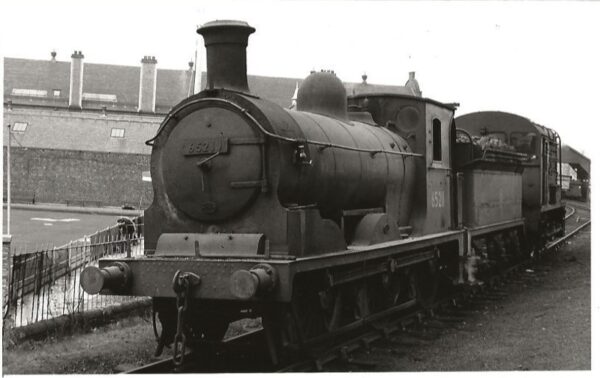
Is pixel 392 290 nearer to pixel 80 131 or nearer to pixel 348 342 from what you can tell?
pixel 348 342

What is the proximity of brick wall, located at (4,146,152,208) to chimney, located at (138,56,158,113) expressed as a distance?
10.8 metres

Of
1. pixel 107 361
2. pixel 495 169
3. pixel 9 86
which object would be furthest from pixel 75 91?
pixel 107 361

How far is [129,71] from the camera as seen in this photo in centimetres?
5497

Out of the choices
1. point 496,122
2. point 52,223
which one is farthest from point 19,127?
point 496,122

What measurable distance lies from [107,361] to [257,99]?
3358 millimetres

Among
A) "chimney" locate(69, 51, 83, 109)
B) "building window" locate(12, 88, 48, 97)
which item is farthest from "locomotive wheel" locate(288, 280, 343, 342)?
"building window" locate(12, 88, 48, 97)

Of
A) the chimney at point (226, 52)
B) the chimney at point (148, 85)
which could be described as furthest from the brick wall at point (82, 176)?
the chimney at point (226, 52)

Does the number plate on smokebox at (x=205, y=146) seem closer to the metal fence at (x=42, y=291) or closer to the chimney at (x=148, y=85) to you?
the metal fence at (x=42, y=291)

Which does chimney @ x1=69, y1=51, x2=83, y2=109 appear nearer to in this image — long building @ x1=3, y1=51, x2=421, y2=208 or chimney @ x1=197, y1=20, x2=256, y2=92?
long building @ x1=3, y1=51, x2=421, y2=208

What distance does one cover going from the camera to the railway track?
287 inches

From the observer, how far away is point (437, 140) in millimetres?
10773

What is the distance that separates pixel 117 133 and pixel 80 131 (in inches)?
85.3

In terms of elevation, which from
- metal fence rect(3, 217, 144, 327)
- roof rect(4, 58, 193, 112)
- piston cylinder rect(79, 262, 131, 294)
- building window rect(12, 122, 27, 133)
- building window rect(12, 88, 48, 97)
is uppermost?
roof rect(4, 58, 193, 112)

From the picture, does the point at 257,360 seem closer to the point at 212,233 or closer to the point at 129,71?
the point at 212,233
